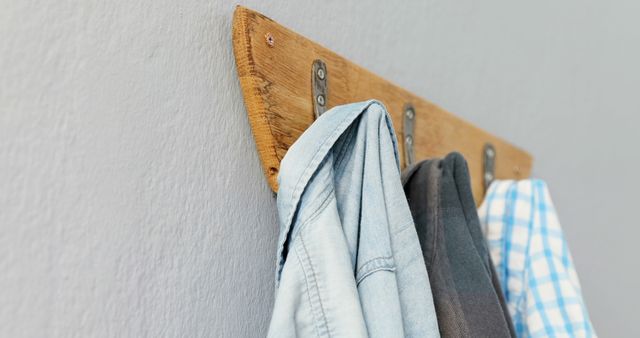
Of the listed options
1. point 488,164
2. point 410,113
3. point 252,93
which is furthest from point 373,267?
point 488,164

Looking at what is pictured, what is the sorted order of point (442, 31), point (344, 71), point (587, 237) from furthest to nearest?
1. point (587, 237)
2. point (442, 31)
3. point (344, 71)

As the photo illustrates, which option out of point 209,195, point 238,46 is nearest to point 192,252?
point 209,195

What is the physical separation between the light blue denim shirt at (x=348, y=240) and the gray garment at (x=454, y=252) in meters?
0.05

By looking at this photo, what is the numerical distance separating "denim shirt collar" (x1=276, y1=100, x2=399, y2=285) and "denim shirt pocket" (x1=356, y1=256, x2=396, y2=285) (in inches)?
2.1

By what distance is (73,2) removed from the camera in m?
0.44

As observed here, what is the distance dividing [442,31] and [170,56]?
1.40 ft

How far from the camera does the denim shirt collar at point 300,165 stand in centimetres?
50

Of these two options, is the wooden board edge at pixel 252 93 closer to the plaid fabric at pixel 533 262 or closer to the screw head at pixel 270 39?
the screw head at pixel 270 39

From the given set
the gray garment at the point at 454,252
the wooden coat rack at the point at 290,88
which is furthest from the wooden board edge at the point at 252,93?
the gray garment at the point at 454,252

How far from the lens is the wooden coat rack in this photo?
0.54 meters

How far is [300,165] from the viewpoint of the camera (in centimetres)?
50

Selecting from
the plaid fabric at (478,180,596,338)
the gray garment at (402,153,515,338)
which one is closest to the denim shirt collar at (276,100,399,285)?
the gray garment at (402,153,515,338)

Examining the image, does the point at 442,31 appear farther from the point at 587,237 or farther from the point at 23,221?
the point at 23,221

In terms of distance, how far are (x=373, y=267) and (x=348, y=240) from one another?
0.09ft
